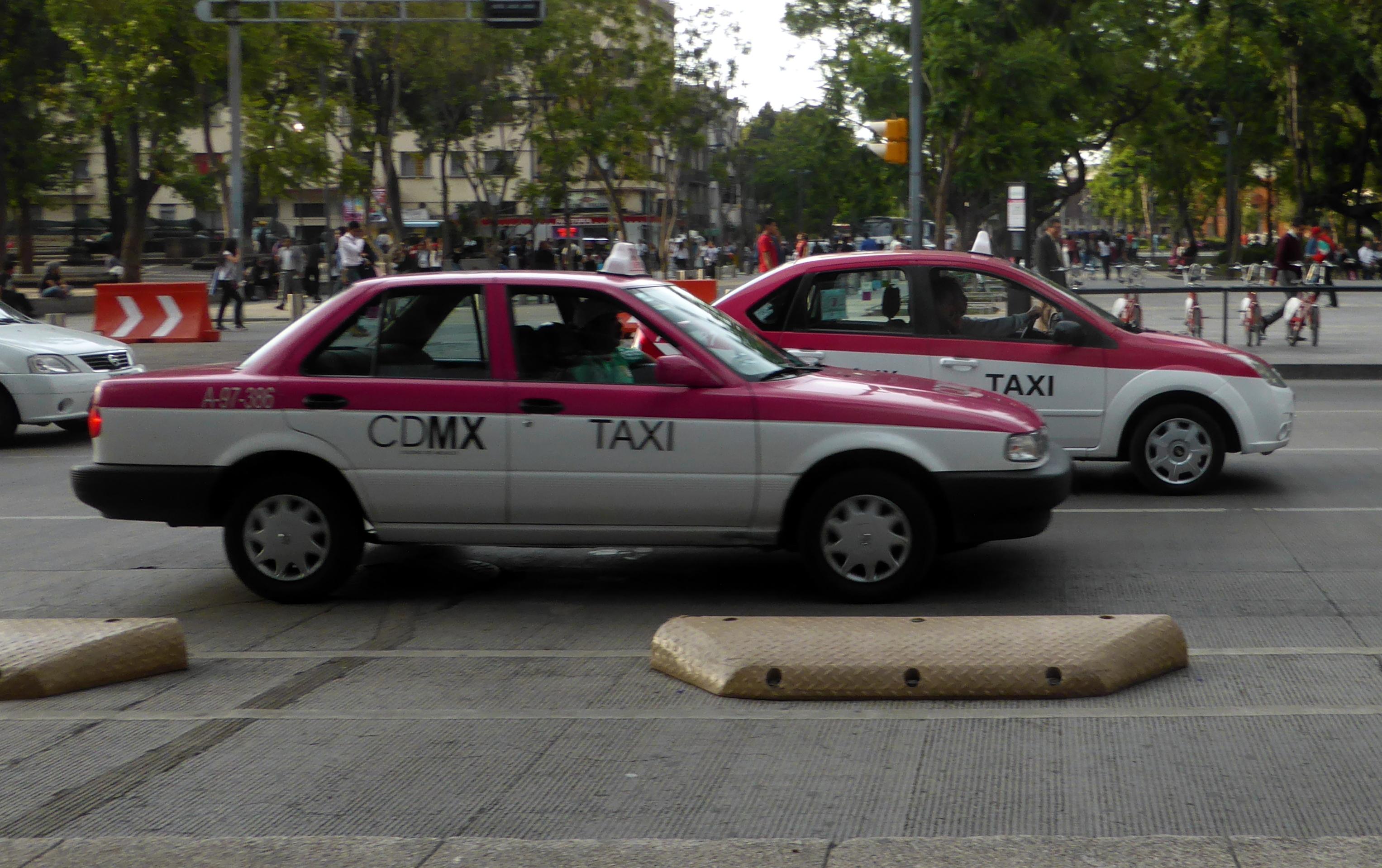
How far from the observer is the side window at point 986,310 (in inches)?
393

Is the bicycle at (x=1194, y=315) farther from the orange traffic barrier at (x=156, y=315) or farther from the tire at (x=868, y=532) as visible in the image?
the orange traffic barrier at (x=156, y=315)

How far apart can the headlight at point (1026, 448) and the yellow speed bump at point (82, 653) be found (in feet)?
12.2

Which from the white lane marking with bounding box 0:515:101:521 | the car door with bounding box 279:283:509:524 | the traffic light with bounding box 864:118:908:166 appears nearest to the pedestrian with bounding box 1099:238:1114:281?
the traffic light with bounding box 864:118:908:166

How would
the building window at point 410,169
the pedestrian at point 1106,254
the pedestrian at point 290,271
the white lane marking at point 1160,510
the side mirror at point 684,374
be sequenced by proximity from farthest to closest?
the building window at point 410,169 < the pedestrian at point 1106,254 < the pedestrian at point 290,271 < the white lane marking at point 1160,510 < the side mirror at point 684,374

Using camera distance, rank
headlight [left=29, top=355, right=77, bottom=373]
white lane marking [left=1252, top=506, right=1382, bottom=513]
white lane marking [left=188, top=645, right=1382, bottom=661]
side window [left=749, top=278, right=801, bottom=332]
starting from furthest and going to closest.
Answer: headlight [left=29, top=355, right=77, bottom=373] → side window [left=749, top=278, right=801, bottom=332] → white lane marking [left=1252, top=506, right=1382, bottom=513] → white lane marking [left=188, top=645, right=1382, bottom=661]

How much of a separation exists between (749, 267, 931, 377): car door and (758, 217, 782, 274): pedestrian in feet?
48.6

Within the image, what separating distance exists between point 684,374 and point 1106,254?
5416 centimetres

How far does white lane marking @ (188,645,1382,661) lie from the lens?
616 cm

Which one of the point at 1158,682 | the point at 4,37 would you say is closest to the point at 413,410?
the point at 1158,682

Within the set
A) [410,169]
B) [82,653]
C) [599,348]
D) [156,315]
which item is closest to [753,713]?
[599,348]

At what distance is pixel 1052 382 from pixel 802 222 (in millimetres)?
101366

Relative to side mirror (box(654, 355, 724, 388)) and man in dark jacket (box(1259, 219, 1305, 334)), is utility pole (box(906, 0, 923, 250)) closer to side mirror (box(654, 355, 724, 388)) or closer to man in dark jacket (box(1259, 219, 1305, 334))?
man in dark jacket (box(1259, 219, 1305, 334))

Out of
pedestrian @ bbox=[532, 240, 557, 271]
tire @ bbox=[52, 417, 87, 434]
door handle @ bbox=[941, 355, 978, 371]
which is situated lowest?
tire @ bbox=[52, 417, 87, 434]

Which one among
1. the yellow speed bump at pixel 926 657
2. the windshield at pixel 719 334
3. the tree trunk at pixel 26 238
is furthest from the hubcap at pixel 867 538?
the tree trunk at pixel 26 238
